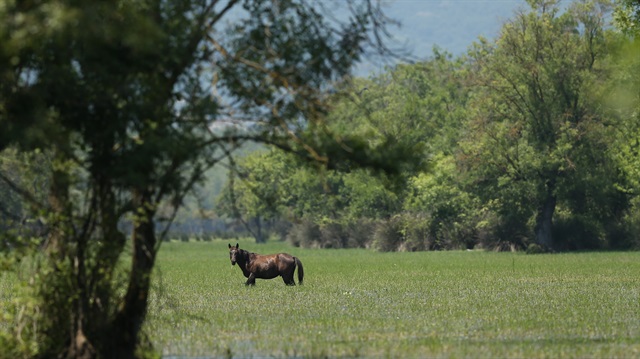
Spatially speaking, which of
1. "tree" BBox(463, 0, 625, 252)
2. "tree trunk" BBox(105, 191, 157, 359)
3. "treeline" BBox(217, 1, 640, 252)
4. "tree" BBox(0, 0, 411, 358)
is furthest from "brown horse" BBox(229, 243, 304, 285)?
"tree" BBox(463, 0, 625, 252)

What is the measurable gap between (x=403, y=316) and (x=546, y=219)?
51629 mm

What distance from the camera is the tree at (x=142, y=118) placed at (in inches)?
583

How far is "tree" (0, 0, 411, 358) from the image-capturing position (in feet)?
48.6

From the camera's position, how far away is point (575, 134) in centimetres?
7256

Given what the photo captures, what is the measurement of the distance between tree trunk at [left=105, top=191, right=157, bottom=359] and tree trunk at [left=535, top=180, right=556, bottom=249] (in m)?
59.5

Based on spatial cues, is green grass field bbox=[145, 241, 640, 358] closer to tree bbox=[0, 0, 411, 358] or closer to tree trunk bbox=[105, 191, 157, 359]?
tree trunk bbox=[105, 191, 157, 359]

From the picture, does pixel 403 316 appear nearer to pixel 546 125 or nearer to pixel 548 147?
pixel 548 147

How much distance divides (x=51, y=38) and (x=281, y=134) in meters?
3.58

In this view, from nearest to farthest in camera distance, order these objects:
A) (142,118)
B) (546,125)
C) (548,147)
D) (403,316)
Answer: (142,118)
(403,316)
(548,147)
(546,125)

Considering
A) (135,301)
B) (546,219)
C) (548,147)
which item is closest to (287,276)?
(135,301)

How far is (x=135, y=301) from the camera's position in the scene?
1653cm

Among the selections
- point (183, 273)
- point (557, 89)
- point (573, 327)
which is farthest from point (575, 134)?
point (573, 327)

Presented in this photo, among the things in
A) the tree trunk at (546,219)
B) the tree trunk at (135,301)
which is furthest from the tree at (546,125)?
the tree trunk at (135,301)

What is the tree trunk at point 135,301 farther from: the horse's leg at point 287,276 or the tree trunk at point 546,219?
the tree trunk at point 546,219
